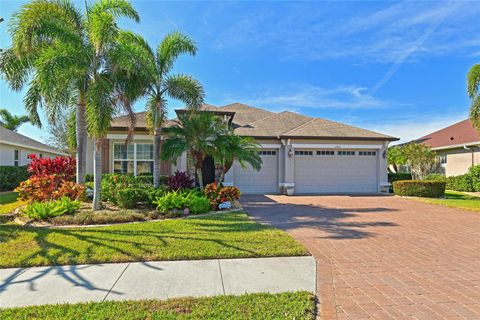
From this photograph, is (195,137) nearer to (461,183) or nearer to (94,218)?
(94,218)

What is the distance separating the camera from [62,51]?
28.5ft

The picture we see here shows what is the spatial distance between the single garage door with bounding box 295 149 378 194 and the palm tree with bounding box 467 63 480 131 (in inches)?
214

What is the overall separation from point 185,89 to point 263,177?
811 centimetres

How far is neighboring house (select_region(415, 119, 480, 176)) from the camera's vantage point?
814 inches

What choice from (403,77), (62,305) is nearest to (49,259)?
(62,305)

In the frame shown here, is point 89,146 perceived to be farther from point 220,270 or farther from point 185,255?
point 220,270

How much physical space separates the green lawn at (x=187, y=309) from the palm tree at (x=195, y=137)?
27.3 ft

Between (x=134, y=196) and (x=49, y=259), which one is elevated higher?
(x=134, y=196)

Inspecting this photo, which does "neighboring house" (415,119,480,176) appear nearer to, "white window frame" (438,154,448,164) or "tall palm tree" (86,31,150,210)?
"white window frame" (438,154,448,164)

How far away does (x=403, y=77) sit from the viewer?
18844mm

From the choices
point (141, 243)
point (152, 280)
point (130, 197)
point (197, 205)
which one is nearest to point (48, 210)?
point (130, 197)

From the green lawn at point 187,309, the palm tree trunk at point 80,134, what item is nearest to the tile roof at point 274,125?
the palm tree trunk at point 80,134

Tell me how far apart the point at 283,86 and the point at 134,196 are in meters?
14.3

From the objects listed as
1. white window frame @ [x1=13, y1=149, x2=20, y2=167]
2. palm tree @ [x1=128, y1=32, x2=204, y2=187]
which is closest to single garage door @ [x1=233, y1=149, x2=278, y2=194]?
palm tree @ [x1=128, y1=32, x2=204, y2=187]
